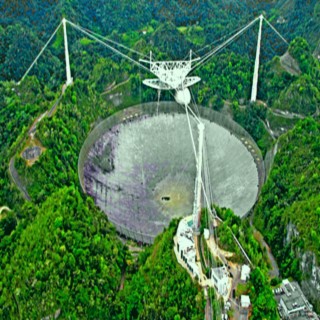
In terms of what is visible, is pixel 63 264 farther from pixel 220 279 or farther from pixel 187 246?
pixel 220 279

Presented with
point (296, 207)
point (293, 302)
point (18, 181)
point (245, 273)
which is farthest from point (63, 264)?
point (296, 207)

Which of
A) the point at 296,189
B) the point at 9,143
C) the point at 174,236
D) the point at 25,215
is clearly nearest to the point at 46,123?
the point at 9,143

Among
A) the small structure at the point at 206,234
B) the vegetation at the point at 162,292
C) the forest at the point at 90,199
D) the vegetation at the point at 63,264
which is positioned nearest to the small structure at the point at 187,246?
the vegetation at the point at 162,292

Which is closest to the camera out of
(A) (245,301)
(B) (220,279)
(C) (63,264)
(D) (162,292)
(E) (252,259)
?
(A) (245,301)

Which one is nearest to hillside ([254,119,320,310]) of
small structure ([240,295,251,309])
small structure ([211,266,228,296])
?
small structure ([240,295,251,309])

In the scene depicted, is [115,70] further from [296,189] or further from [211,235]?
[211,235]

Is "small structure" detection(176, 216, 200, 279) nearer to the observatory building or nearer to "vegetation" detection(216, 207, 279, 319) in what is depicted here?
"vegetation" detection(216, 207, 279, 319)
